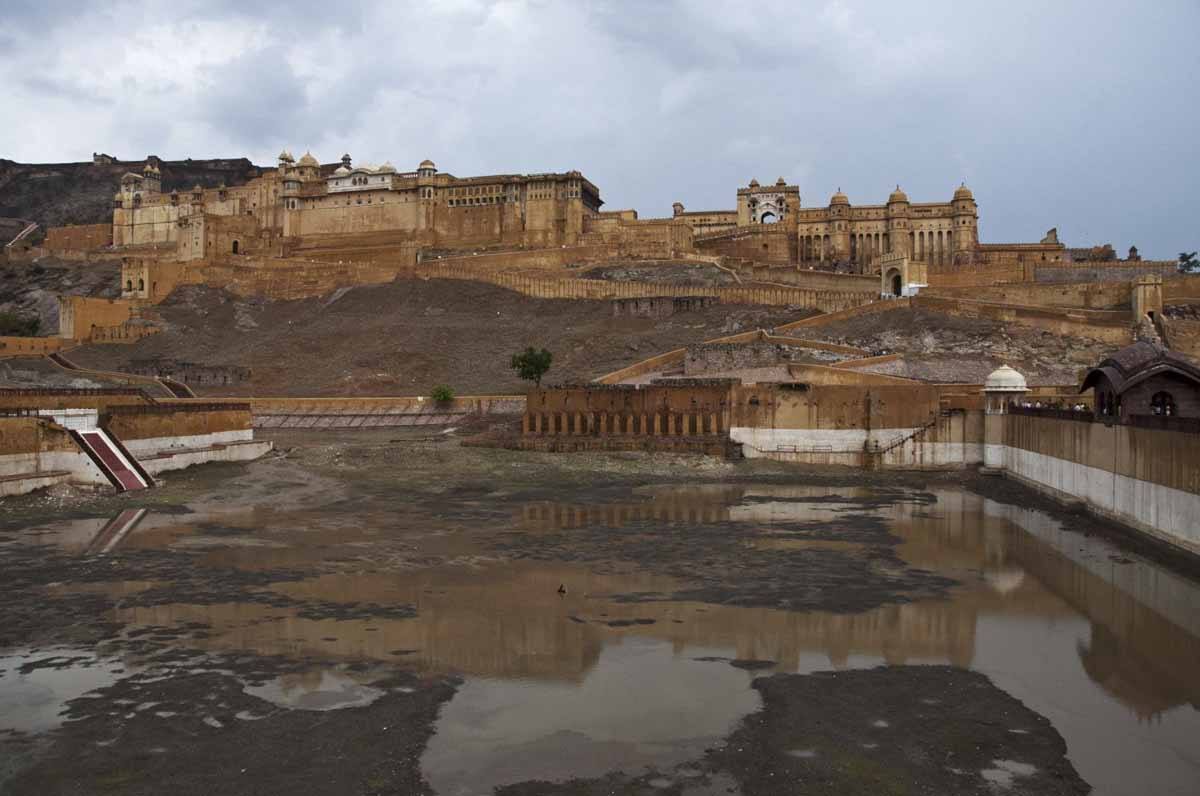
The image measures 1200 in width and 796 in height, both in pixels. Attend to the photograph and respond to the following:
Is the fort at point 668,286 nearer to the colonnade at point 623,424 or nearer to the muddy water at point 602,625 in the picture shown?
the colonnade at point 623,424

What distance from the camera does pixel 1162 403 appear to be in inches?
845

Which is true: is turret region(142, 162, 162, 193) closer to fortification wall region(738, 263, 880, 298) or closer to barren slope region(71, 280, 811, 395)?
barren slope region(71, 280, 811, 395)

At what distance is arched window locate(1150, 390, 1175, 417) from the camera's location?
70.2 ft

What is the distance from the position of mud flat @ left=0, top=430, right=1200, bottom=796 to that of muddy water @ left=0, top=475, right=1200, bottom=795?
55 millimetres

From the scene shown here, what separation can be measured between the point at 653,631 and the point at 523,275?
56088 millimetres

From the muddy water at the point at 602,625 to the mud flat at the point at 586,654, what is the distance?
0.18 ft

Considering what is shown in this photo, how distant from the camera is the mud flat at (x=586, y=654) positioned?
889 cm

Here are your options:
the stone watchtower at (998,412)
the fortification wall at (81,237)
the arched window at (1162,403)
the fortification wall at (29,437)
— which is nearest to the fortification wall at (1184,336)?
the stone watchtower at (998,412)

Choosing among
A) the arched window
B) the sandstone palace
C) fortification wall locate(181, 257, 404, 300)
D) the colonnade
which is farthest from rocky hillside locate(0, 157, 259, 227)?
the arched window

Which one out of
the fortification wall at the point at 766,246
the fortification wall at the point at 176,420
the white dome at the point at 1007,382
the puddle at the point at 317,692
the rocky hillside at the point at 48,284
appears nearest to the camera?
the puddle at the point at 317,692

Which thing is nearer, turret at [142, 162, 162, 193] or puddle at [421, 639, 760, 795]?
puddle at [421, 639, 760, 795]

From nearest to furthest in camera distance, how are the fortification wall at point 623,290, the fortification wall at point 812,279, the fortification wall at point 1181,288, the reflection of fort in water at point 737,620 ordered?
the reflection of fort in water at point 737,620, the fortification wall at point 1181,288, the fortification wall at point 623,290, the fortification wall at point 812,279

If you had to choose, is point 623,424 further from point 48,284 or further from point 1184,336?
point 48,284

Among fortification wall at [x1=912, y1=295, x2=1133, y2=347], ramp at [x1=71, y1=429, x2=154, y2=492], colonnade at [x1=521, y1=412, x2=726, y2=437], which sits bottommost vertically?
ramp at [x1=71, y1=429, x2=154, y2=492]
